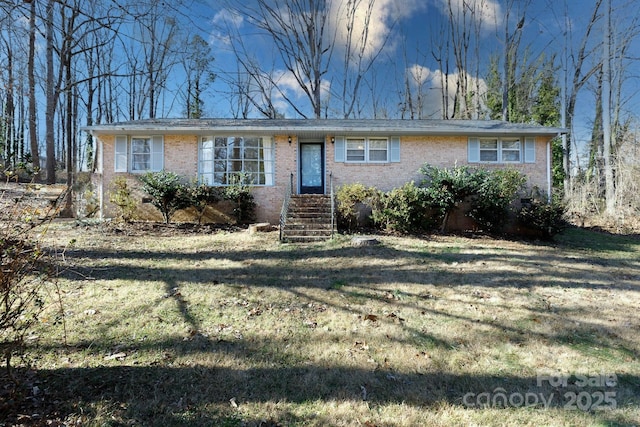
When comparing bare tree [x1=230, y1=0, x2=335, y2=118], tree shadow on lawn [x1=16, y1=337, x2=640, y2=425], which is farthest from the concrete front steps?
bare tree [x1=230, y1=0, x2=335, y2=118]

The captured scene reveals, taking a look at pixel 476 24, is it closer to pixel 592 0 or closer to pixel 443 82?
pixel 443 82

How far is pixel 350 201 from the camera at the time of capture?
10.8 metres

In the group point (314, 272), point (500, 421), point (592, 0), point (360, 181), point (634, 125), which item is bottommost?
point (500, 421)

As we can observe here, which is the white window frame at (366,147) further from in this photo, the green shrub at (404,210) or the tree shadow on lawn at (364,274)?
the tree shadow on lawn at (364,274)

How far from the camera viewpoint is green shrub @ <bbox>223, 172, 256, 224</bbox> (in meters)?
11.5

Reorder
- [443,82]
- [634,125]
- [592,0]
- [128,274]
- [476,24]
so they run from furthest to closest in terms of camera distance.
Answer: [443,82] → [476,24] → [592,0] → [634,125] → [128,274]

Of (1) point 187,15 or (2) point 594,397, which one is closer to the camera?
(2) point 594,397

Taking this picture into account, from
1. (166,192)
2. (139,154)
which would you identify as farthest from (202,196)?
(139,154)

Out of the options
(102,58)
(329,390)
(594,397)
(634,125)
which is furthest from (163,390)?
(102,58)

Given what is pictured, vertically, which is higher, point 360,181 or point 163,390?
point 360,181

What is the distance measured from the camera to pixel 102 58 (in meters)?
23.6

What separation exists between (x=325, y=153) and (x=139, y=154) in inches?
276

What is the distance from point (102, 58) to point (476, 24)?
2720 cm

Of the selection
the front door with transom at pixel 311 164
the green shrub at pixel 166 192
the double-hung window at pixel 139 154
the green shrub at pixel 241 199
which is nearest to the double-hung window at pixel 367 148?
the front door with transom at pixel 311 164
